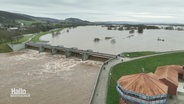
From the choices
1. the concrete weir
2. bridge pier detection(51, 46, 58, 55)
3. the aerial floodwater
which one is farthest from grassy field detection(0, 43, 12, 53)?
the aerial floodwater

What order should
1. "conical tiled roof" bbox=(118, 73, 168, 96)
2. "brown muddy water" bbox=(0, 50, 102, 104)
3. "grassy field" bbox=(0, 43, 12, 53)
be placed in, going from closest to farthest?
"conical tiled roof" bbox=(118, 73, 168, 96) → "brown muddy water" bbox=(0, 50, 102, 104) → "grassy field" bbox=(0, 43, 12, 53)

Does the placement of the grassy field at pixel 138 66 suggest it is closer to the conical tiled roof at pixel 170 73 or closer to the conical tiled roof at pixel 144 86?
the conical tiled roof at pixel 144 86

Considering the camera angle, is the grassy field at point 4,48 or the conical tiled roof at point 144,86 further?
the grassy field at point 4,48

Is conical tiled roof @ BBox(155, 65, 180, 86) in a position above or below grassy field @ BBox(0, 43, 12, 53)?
above

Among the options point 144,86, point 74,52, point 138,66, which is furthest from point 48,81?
point 74,52

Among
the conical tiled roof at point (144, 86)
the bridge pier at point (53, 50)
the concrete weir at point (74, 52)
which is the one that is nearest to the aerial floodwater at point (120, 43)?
the concrete weir at point (74, 52)

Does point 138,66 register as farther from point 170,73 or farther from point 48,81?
point 48,81

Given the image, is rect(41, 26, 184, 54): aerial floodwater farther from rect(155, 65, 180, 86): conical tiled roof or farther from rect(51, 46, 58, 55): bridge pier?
rect(155, 65, 180, 86): conical tiled roof
